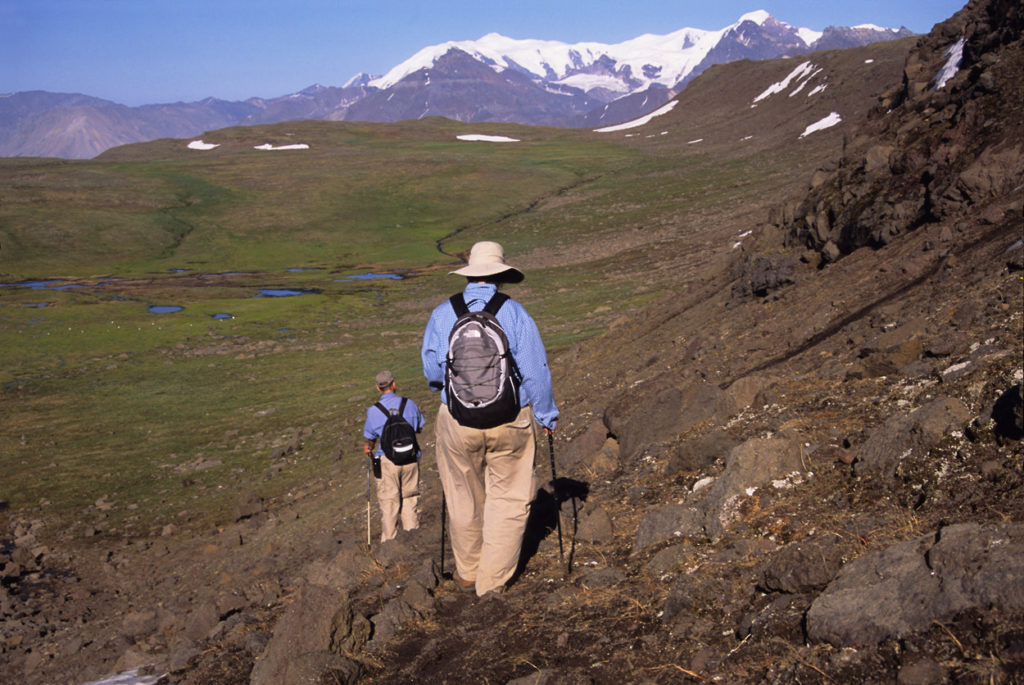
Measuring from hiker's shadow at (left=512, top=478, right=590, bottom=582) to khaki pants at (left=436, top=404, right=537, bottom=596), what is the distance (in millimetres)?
225

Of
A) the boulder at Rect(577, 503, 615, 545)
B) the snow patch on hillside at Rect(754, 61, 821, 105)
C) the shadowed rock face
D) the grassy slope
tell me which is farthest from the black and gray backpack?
the snow patch on hillside at Rect(754, 61, 821, 105)

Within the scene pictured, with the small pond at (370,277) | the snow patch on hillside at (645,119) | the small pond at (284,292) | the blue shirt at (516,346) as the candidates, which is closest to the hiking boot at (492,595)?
the blue shirt at (516,346)

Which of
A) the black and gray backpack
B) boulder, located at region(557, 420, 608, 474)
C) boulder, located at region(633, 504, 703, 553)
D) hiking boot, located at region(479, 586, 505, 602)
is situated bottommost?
boulder, located at region(557, 420, 608, 474)

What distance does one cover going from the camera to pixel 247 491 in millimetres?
17781

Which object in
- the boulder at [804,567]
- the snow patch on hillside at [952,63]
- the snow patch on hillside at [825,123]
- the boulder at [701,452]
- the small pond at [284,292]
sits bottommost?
the small pond at [284,292]

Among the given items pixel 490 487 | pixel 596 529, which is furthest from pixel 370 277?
pixel 490 487

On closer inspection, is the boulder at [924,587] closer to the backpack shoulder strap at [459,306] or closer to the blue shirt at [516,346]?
the blue shirt at [516,346]

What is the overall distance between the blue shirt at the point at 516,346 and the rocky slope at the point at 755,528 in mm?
1451

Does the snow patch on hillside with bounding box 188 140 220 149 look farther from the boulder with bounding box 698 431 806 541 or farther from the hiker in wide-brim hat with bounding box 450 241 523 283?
the boulder with bounding box 698 431 806 541

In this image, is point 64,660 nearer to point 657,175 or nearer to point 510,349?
point 510,349

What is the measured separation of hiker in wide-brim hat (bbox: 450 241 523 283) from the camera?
20.2ft

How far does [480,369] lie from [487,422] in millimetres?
437

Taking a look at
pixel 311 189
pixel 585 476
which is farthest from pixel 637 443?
pixel 311 189

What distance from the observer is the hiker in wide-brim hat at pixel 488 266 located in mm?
6172
